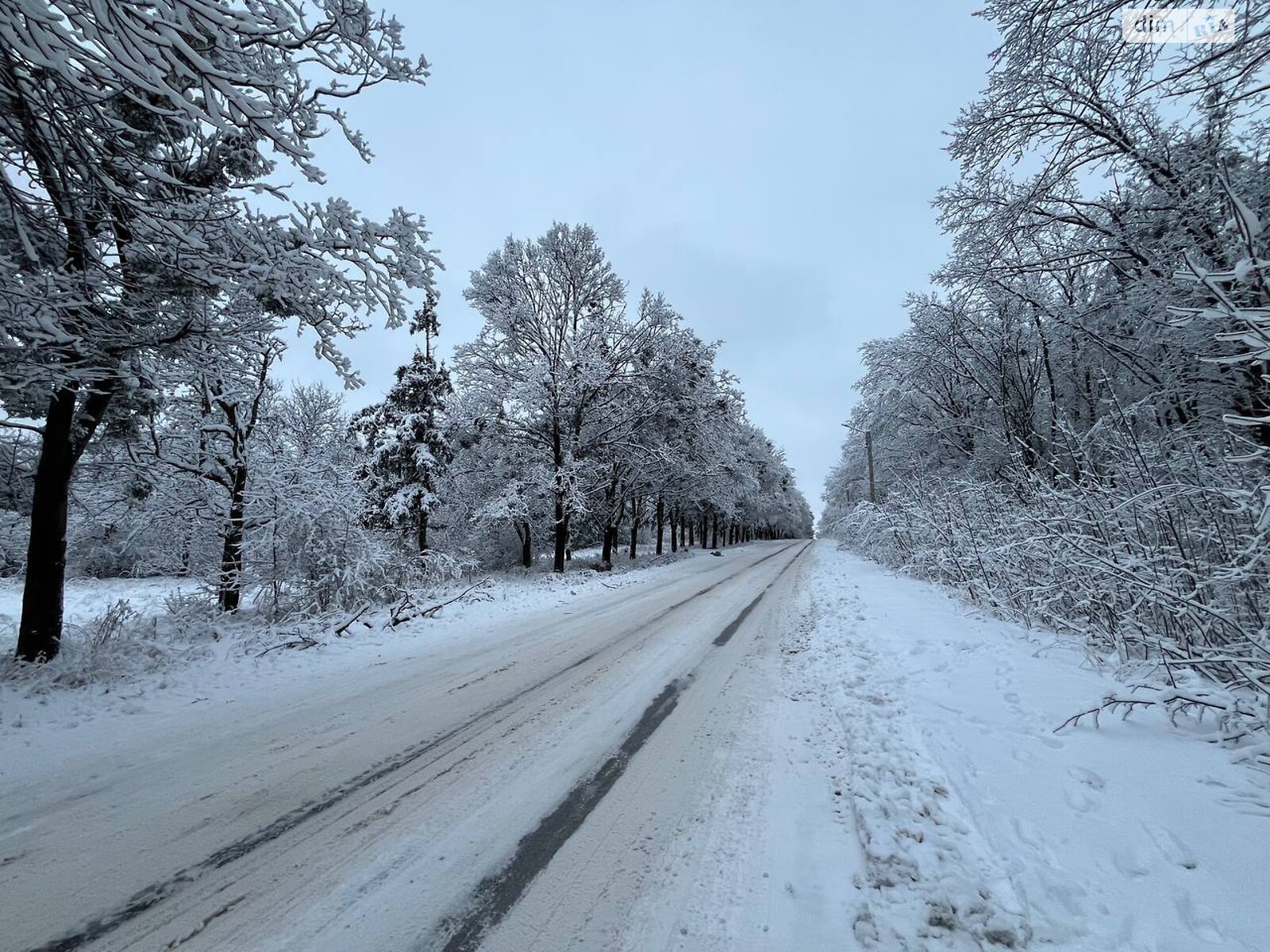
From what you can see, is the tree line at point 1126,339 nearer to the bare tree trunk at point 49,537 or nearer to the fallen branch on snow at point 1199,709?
the fallen branch on snow at point 1199,709

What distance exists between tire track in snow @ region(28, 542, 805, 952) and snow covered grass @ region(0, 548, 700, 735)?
2.80 m

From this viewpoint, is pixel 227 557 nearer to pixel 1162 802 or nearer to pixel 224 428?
pixel 224 428

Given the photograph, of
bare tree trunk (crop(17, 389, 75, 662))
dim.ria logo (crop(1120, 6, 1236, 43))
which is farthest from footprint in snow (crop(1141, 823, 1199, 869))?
bare tree trunk (crop(17, 389, 75, 662))

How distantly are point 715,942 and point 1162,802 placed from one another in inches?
97.5

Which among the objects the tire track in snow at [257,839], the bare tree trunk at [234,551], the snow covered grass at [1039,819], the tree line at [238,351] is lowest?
the tire track in snow at [257,839]

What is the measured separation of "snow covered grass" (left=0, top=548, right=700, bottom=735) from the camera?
452cm

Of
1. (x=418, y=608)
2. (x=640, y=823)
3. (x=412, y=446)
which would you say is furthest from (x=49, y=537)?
(x=412, y=446)

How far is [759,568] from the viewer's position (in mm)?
18625

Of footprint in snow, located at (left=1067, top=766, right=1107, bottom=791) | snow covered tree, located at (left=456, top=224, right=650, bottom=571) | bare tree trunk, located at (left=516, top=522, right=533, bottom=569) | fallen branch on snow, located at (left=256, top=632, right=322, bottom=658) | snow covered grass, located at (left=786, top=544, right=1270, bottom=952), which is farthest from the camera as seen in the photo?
bare tree trunk, located at (left=516, top=522, right=533, bottom=569)

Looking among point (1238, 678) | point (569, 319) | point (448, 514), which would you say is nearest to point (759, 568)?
point (569, 319)

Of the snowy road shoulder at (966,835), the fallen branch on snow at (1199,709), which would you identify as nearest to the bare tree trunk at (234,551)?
the snowy road shoulder at (966,835)

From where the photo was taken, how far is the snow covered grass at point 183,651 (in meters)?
4.52

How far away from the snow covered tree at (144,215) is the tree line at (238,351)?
0.08 ft

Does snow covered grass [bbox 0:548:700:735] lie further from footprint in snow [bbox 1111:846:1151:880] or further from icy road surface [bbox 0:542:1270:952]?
footprint in snow [bbox 1111:846:1151:880]
